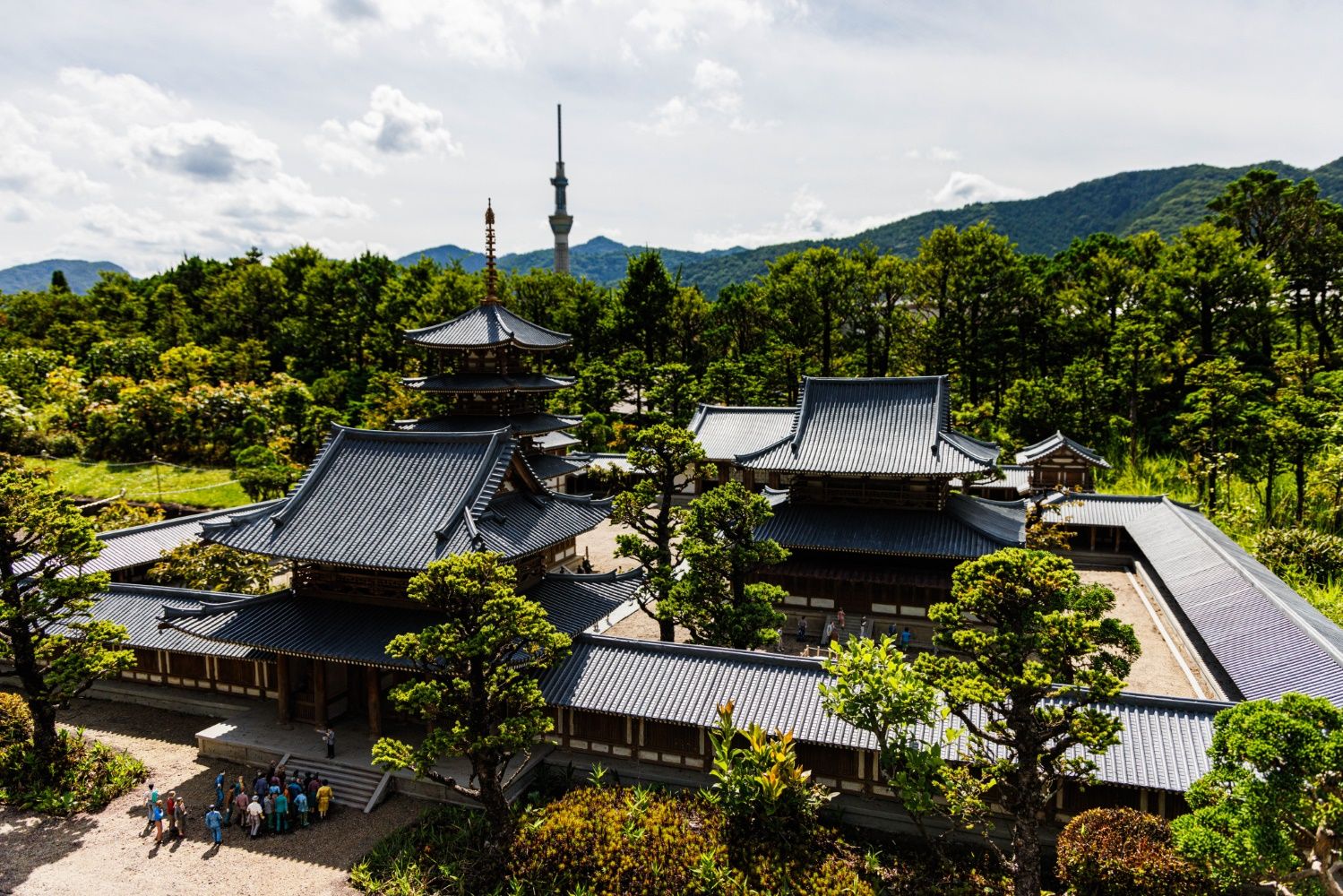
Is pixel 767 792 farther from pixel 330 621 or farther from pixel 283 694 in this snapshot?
pixel 283 694

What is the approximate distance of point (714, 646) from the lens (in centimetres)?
2008

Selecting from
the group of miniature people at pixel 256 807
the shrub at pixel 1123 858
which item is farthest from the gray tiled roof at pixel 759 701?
the group of miniature people at pixel 256 807

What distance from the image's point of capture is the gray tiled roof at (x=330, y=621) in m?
19.3

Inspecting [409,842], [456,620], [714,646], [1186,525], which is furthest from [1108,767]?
[1186,525]

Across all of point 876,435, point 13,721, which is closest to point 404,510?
point 13,721

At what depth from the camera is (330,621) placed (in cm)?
2041

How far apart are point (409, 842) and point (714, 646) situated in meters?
8.93

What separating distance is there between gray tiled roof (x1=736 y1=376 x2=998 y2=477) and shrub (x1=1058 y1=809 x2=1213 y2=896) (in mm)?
13227

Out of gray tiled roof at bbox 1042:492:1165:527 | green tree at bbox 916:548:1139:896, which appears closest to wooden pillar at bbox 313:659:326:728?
green tree at bbox 916:548:1139:896

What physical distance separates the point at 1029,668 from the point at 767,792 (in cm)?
615

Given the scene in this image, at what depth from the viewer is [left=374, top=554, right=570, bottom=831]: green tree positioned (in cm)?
1562

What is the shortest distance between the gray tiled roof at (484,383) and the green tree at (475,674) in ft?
49.0

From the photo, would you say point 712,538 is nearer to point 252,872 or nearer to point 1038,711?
point 1038,711

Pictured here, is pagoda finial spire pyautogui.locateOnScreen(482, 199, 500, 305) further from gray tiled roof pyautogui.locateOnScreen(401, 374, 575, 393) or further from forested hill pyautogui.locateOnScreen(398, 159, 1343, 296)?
forested hill pyautogui.locateOnScreen(398, 159, 1343, 296)
